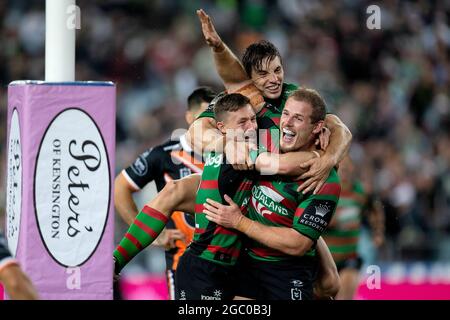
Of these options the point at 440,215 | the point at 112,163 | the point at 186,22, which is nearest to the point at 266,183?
the point at 112,163

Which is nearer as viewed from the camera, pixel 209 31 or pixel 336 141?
pixel 209 31

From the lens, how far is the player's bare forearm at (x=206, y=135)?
20.1 ft

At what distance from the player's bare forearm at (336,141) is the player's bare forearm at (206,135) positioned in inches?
27.1

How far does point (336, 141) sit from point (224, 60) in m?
0.88

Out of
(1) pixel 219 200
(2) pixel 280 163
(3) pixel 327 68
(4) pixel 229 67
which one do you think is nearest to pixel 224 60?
(4) pixel 229 67

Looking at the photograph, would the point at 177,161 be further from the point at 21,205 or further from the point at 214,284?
the point at 21,205

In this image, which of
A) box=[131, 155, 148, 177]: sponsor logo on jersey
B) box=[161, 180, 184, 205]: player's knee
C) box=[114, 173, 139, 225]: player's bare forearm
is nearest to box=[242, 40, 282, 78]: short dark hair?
box=[161, 180, 184, 205]: player's knee

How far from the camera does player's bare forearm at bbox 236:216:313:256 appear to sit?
19.2ft

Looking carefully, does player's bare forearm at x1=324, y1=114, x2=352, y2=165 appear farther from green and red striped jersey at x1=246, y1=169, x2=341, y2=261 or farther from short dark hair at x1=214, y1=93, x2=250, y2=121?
short dark hair at x1=214, y1=93, x2=250, y2=121

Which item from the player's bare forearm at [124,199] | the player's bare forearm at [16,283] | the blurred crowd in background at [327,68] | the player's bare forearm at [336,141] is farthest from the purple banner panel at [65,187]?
the blurred crowd in background at [327,68]

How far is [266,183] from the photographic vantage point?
6.04m

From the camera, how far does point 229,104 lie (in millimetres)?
6059

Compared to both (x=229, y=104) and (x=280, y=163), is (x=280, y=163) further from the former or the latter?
(x=229, y=104)

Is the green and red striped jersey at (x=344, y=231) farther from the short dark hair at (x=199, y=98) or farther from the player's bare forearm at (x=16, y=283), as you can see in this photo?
the player's bare forearm at (x=16, y=283)
